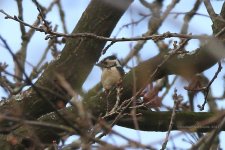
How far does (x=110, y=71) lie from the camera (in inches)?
223

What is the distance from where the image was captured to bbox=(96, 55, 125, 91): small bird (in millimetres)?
5411

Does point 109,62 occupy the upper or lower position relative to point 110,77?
upper

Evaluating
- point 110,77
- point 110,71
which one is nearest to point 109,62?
point 110,71

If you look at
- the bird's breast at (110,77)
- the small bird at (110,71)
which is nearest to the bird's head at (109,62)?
the small bird at (110,71)

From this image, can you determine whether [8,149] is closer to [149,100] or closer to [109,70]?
[149,100]


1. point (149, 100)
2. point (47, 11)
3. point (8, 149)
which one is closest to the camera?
point (149, 100)

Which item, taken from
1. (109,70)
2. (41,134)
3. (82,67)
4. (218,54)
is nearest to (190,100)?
(109,70)

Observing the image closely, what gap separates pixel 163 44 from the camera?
7617mm

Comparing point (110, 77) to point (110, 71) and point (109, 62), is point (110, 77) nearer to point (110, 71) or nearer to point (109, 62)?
point (110, 71)

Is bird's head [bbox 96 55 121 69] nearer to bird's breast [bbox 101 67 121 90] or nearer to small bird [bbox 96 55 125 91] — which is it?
small bird [bbox 96 55 125 91]

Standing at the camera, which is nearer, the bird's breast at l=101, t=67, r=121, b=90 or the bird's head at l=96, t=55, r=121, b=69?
the bird's breast at l=101, t=67, r=121, b=90

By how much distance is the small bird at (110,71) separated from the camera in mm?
5411

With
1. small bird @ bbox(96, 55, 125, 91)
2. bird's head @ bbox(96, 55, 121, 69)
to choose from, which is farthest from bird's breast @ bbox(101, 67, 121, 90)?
bird's head @ bbox(96, 55, 121, 69)

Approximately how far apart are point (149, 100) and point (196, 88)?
0.50m
